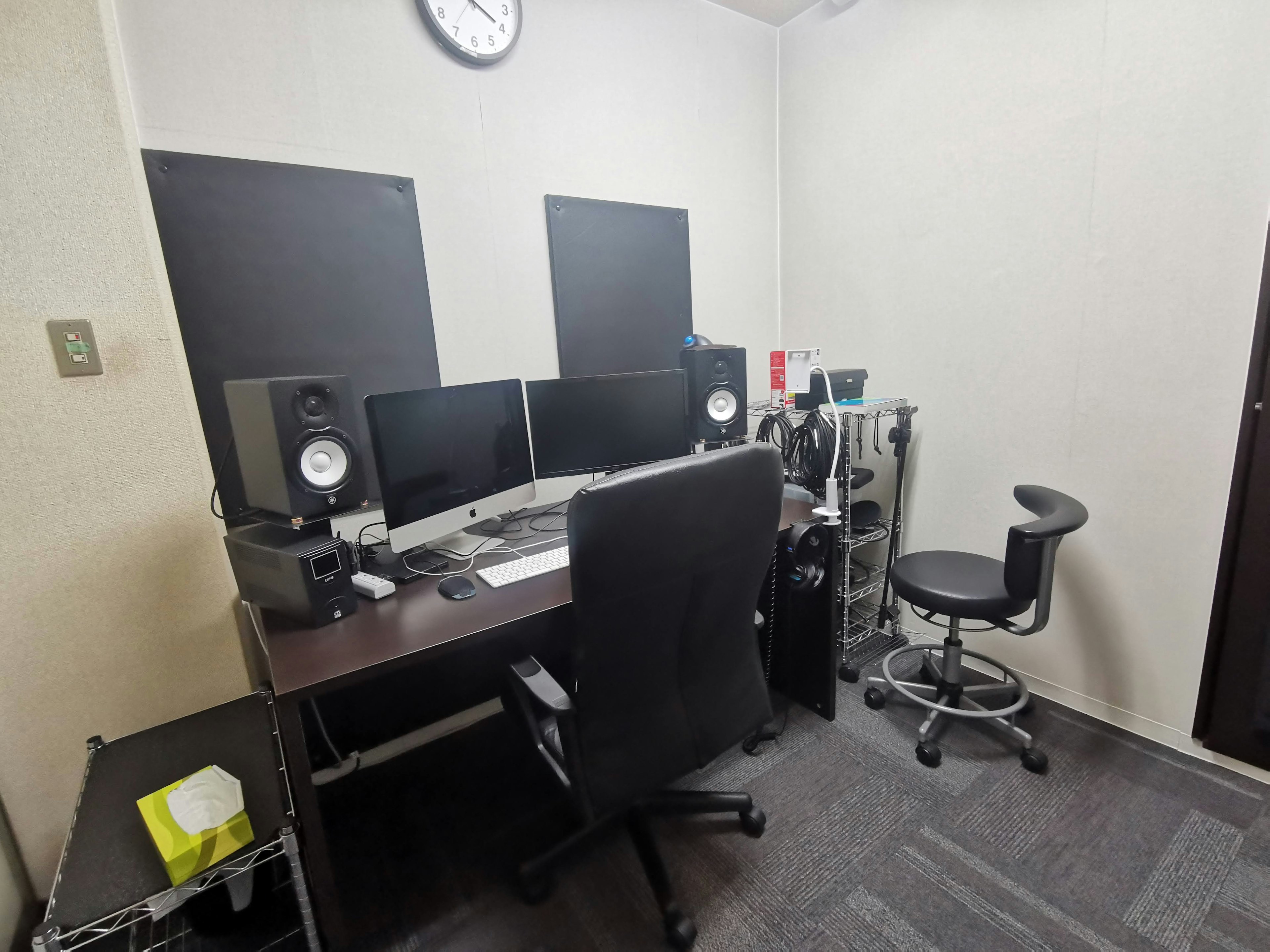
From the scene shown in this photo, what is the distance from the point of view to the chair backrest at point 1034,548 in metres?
1.55

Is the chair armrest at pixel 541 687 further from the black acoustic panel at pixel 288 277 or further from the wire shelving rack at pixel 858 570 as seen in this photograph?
the wire shelving rack at pixel 858 570

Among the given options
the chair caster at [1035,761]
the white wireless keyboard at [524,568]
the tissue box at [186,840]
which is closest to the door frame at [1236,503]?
the chair caster at [1035,761]

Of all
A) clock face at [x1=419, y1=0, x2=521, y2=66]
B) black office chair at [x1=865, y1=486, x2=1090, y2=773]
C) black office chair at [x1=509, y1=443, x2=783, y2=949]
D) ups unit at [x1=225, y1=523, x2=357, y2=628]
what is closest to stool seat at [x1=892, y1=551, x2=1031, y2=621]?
black office chair at [x1=865, y1=486, x2=1090, y2=773]

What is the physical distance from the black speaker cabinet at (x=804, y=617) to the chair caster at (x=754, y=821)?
541 millimetres

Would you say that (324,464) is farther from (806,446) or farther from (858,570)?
(858,570)

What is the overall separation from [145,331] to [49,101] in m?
0.49

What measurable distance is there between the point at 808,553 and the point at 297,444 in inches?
58.5

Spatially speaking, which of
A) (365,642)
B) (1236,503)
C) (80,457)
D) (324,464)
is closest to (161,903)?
(365,642)

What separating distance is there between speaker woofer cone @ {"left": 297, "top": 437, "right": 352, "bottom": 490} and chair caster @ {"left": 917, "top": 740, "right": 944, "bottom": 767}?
186 centimetres

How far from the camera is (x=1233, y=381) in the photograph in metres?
1.56

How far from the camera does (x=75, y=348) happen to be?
1289mm

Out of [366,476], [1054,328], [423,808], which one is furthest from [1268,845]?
[366,476]

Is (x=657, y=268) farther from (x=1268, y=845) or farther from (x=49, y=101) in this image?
(x=1268, y=845)

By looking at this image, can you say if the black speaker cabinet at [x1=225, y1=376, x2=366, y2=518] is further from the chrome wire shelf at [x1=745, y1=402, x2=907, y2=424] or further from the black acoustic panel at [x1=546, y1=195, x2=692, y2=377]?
the chrome wire shelf at [x1=745, y1=402, x2=907, y2=424]
